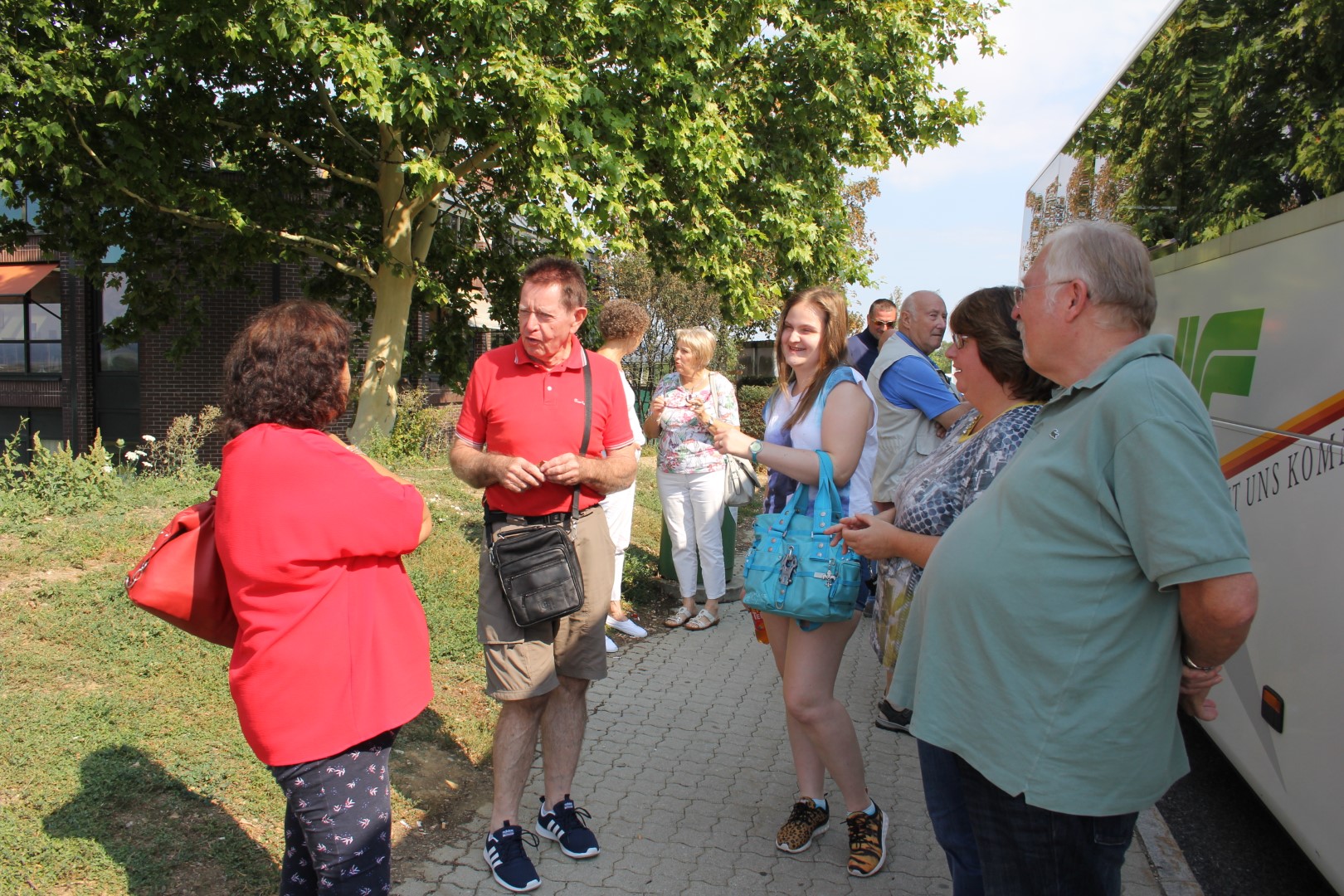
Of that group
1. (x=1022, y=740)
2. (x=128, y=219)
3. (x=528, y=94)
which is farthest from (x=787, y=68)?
(x=1022, y=740)

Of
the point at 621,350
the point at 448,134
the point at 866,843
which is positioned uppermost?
the point at 448,134

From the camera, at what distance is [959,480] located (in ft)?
8.58

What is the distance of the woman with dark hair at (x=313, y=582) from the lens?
216 cm

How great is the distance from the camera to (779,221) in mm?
13820

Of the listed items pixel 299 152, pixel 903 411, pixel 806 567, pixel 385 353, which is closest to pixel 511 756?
pixel 806 567

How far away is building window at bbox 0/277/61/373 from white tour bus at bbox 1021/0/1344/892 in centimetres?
2364

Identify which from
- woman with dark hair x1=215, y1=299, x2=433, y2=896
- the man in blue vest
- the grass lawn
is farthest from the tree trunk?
woman with dark hair x1=215, y1=299, x2=433, y2=896

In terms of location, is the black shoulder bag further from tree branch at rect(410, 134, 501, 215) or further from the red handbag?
tree branch at rect(410, 134, 501, 215)

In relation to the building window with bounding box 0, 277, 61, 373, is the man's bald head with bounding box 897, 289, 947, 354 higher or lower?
higher

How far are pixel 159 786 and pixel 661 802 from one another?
1.93m

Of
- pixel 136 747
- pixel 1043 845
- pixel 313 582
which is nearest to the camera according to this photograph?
pixel 1043 845

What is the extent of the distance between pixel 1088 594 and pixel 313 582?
1.71 metres

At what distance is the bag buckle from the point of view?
3.13 meters

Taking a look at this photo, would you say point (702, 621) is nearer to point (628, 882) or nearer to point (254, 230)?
point (628, 882)
